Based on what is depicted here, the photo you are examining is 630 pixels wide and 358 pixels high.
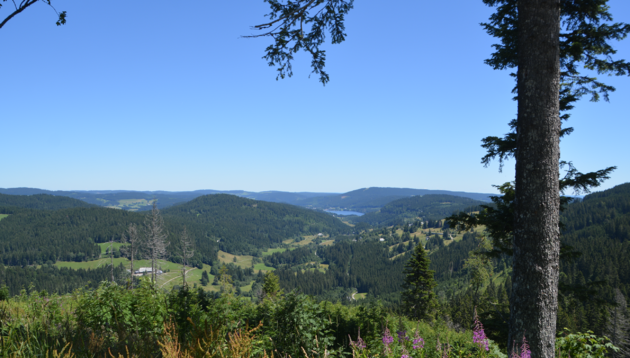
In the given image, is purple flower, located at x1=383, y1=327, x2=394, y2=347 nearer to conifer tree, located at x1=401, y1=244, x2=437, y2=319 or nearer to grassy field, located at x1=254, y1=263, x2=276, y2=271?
conifer tree, located at x1=401, y1=244, x2=437, y2=319

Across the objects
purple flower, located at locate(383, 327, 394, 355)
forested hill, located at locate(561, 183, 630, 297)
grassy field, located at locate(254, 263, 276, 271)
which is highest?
purple flower, located at locate(383, 327, 394, 355)

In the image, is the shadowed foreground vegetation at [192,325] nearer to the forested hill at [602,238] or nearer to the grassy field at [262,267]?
the forested hill at [602,238]

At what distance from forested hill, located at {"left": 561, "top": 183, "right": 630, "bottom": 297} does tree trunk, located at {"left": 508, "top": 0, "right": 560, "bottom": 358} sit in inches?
1583

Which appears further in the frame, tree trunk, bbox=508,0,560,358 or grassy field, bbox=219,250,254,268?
grassy field, bbox=219,250,254,268

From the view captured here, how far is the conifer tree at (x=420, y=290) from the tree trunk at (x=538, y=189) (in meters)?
23.1

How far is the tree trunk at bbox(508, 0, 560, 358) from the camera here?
A: 365cm

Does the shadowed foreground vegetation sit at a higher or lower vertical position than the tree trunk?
lower

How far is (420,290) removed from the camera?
2489cm

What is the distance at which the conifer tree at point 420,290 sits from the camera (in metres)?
25.0

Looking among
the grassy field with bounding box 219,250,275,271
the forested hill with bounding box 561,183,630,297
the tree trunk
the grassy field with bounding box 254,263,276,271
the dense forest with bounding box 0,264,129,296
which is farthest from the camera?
the grassy field with bounding box 219,250,275,271

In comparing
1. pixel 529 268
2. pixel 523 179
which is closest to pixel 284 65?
pixel 523 179

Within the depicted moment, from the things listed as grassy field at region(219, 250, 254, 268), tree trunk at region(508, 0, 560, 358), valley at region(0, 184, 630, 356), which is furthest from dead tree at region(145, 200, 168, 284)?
grassy field at region(219, 250, 254, 268)

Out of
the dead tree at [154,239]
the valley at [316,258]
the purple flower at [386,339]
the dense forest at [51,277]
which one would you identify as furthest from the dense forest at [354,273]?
the purple flower at [386,339]

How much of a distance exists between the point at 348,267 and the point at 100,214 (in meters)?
145
